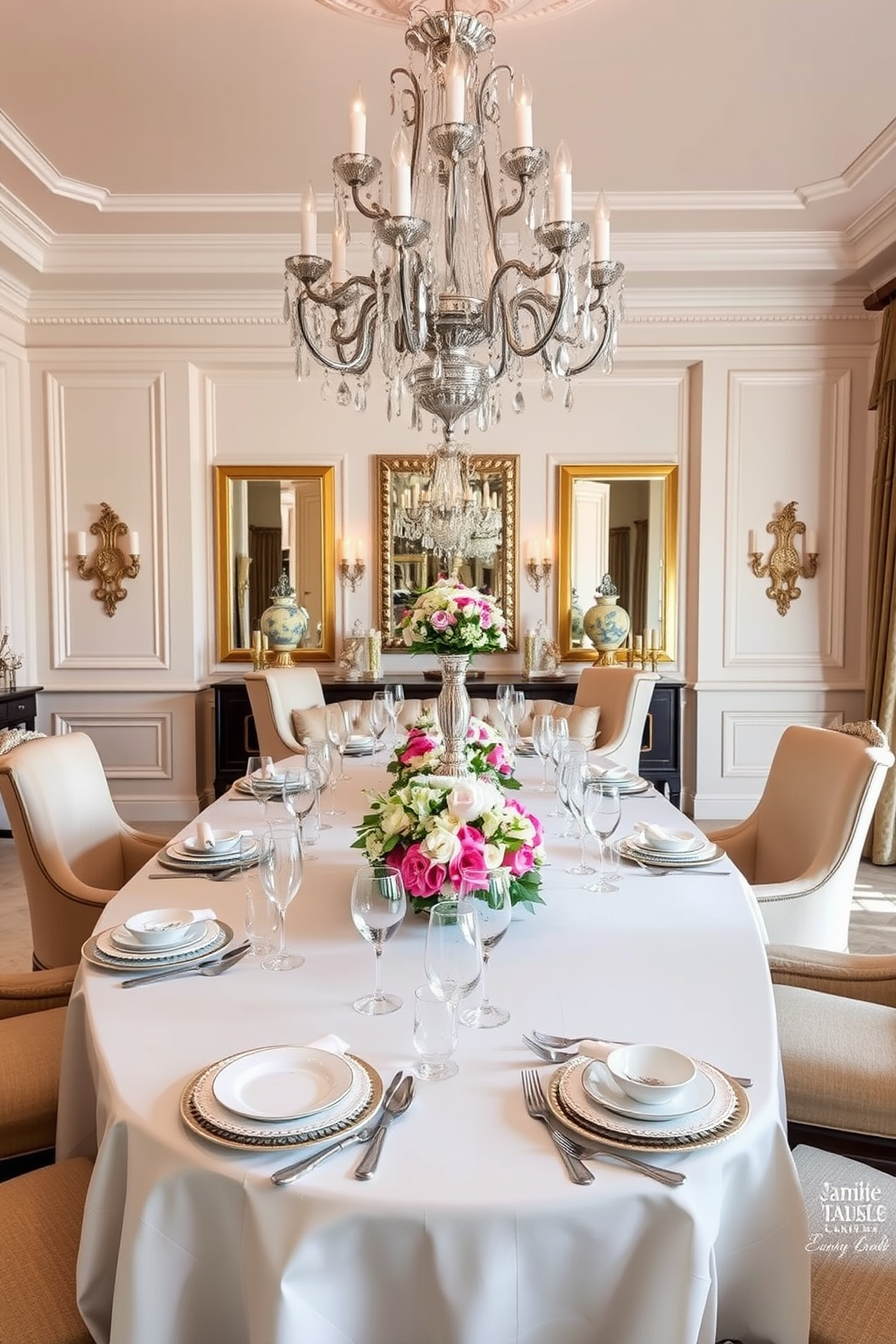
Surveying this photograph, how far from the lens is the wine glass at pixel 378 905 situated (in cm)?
112

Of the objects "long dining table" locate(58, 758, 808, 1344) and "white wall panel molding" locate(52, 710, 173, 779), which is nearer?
"long dining table" locate(58, 758, 808, 1344)

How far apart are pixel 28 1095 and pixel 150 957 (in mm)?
327

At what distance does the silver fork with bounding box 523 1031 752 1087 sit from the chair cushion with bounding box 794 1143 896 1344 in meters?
0.33

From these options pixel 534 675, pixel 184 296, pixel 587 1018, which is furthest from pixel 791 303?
pixel 587 1018

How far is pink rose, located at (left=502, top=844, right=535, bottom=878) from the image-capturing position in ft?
4.55

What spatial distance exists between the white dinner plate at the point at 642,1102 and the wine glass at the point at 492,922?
183 mm

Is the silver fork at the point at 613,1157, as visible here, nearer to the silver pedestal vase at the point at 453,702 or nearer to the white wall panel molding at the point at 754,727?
the silver pedestal vase at the point at 453,702

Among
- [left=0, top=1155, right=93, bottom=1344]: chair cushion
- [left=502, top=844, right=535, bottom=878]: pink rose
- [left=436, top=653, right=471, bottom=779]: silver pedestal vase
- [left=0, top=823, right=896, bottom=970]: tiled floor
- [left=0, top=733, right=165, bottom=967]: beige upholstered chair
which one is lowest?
[left=0, top=823, right=896, bottom=970]: tiled floor

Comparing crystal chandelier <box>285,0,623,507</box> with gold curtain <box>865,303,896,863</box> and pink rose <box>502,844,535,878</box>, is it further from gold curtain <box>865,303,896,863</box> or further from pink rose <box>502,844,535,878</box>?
gold curtain <box>865,303,896,863</box>

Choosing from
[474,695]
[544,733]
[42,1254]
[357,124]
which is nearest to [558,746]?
[544,733]

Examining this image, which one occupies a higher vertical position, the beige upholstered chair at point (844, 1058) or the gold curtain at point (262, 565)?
the gold curtain at point (262, 565)

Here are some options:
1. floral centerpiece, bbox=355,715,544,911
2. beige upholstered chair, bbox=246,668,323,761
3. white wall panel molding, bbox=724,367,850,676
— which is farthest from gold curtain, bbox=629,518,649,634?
floral centerpiece, bbox=355,715,544,911

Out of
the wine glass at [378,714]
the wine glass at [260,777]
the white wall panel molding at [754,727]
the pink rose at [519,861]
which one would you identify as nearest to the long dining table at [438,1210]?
the pink rose at [519,861]

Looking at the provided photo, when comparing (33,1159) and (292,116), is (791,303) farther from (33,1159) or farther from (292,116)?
(33,1159)
